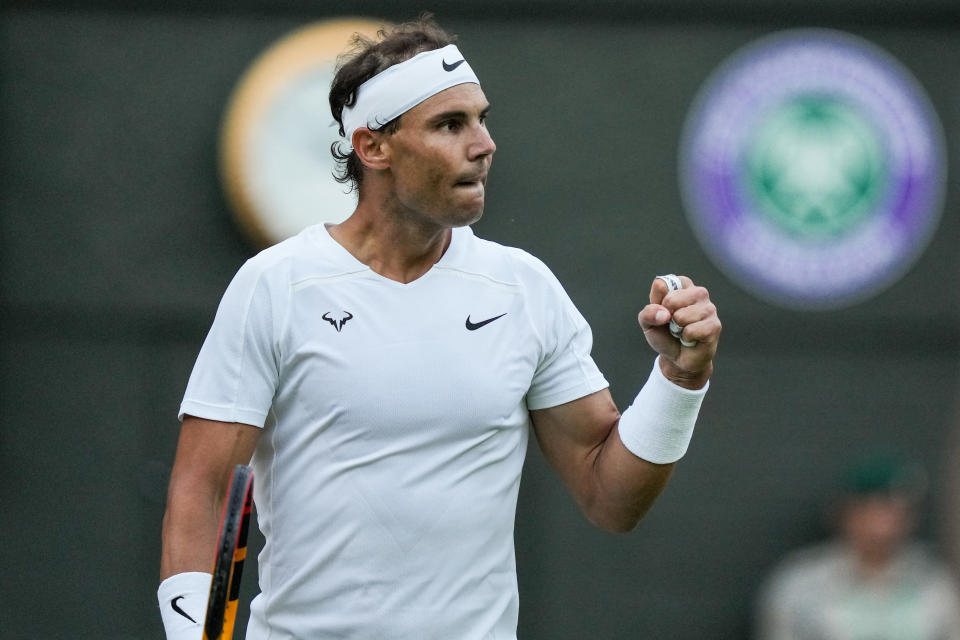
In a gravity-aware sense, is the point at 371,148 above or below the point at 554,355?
above

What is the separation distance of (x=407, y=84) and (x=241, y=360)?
75cm

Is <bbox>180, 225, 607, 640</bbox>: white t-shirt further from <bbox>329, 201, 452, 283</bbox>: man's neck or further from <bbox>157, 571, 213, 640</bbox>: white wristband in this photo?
<bbox>157, 571, 213, 640</bbox>: white wristband

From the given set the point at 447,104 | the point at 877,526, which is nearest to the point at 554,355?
the point at 447,104

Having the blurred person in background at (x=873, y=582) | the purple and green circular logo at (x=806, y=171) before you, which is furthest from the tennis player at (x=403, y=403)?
the purple and green circular logo at (x=806, y=171)

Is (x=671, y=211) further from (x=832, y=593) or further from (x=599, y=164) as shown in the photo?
(x=832, y=593)

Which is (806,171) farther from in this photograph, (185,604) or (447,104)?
(185,604)

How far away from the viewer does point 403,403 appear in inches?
127

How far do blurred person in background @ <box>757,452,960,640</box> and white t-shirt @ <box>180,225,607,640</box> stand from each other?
2790 millimetres

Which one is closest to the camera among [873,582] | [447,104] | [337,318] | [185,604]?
[185,604]

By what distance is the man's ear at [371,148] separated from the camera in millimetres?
3436

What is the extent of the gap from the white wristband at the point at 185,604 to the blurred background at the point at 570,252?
9.79 feet

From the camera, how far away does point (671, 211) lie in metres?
6.16

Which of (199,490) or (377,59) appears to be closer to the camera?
(199,490)

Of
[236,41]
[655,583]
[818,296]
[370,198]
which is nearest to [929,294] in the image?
[818,296]
